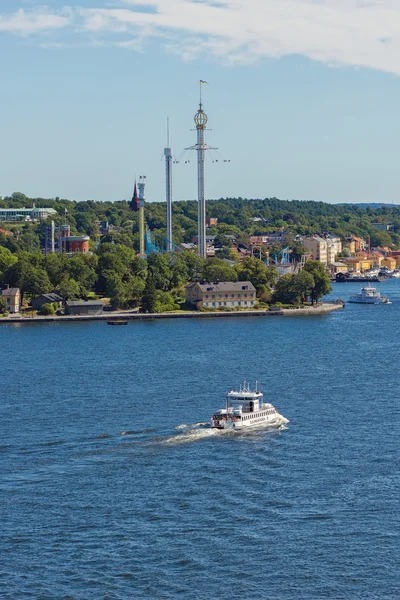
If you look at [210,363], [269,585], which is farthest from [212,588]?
[210,363]

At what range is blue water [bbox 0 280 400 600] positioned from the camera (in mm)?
18500

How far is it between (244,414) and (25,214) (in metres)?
104

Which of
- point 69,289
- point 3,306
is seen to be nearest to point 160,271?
point 69,289

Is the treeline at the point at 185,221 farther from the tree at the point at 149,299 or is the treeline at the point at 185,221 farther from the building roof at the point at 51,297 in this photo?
the tree at the point at 149,299

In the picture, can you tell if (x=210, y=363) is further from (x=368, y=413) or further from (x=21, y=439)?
(x=21, y=439)

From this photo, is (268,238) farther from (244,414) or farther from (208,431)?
(208,431)

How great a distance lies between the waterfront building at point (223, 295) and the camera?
6288cm

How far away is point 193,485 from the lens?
2286 cm

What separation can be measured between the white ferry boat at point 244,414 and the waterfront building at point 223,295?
108 feet

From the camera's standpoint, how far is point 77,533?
66.6 ft

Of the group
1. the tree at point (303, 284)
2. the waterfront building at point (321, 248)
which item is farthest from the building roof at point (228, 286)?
the waterfront building at point (321, 248)

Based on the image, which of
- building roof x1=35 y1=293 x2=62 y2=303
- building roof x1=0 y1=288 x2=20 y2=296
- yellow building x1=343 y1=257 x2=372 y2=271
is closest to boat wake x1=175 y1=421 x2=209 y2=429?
building roof x1=35 y1=293 x2=62 y2=303

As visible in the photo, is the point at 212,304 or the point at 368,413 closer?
the point at 368,413

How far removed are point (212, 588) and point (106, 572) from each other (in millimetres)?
1769
